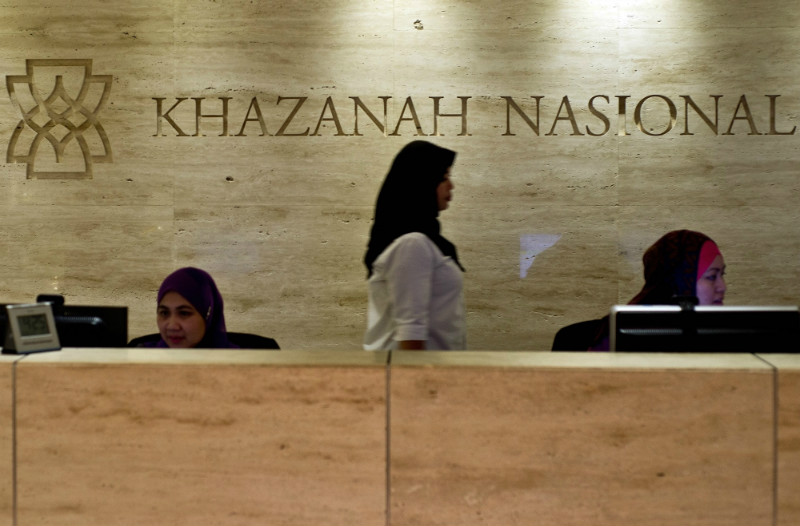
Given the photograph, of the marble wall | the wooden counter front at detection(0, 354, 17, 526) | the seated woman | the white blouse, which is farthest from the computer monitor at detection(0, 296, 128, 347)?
the marble wall

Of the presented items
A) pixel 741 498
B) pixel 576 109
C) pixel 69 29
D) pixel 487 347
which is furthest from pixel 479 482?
pixel 69 29

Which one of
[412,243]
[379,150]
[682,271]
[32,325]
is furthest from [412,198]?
[379,150]

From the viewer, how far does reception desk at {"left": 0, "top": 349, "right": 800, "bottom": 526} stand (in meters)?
1.87

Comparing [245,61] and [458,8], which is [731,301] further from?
[245,61]

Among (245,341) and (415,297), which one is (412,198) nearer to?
(415,297)

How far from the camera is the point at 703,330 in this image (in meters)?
2.20

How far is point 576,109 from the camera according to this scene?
466 centimetres

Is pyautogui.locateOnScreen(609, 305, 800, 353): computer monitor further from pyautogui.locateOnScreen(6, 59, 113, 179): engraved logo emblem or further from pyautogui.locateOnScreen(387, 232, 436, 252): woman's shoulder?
pyautogui.locateOnScreen(6, 59, 113, 179): engraved logo emblem

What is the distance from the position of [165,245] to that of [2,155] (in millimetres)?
1039

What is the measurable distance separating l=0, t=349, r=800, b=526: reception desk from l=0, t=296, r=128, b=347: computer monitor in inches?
18.8

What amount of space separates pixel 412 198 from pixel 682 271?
1.25m

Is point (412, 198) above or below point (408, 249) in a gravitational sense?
above

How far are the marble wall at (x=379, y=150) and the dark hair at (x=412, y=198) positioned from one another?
1.66 metres

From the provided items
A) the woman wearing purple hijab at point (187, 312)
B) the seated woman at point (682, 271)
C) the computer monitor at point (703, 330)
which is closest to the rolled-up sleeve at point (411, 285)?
the computer monitor at point (703, 330)
